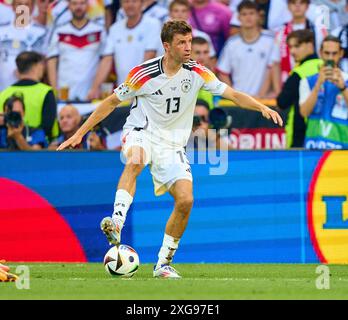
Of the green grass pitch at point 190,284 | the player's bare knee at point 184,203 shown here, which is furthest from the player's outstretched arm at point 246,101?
the green grass pitch at point 190,284

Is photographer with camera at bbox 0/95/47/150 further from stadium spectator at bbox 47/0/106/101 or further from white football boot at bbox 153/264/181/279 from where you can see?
white football boot at bbox 153/264/181/279

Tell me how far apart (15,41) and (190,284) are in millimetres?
8764

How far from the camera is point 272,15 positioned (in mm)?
18516

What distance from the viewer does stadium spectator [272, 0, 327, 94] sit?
1819cm

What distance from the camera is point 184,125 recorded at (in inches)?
479

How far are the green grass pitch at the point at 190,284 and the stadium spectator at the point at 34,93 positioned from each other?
12.5 ft

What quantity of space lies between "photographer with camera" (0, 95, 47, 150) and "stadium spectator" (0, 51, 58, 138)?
151 mm

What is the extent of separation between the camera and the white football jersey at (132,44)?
18.4 m

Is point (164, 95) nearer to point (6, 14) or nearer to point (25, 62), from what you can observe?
Answer: point (25, 62)

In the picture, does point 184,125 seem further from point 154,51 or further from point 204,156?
point 154,51

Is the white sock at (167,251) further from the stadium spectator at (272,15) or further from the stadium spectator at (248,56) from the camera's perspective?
the stadium spectator at (272,15)

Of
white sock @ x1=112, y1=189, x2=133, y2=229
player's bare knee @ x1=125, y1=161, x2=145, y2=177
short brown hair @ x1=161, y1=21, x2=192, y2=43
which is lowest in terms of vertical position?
white sock @ x1=112, y1=189, x2=133, y2=229

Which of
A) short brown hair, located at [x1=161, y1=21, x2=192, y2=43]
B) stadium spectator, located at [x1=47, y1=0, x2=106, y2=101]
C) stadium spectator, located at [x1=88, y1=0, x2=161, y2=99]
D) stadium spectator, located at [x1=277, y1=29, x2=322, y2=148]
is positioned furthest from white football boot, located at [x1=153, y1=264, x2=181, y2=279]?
stadium spectator, located at [x1=47, y1=0, x2=106, y2=101]
